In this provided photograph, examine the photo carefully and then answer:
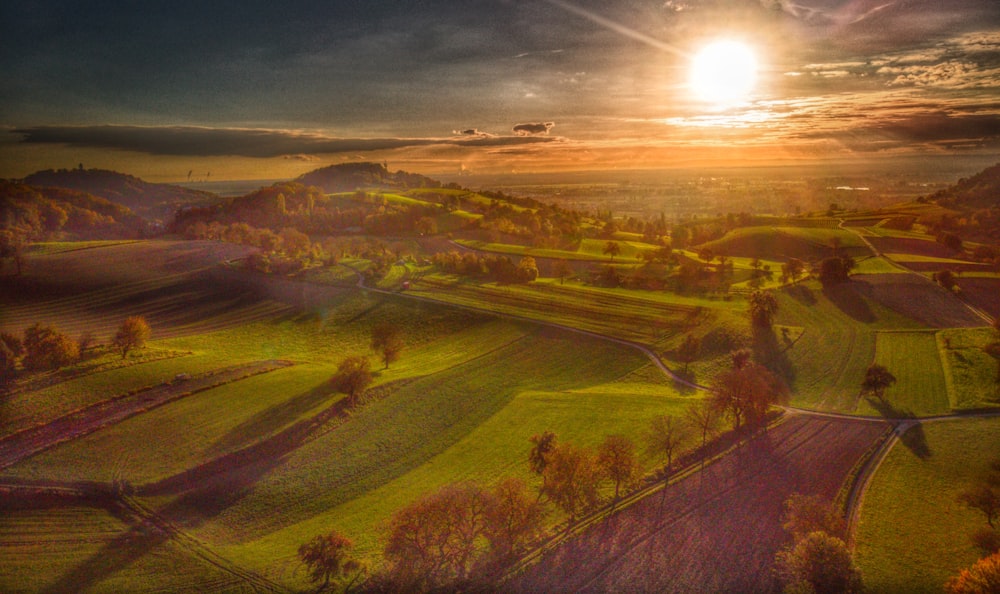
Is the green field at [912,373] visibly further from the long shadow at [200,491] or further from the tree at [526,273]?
the tree at [526,273]

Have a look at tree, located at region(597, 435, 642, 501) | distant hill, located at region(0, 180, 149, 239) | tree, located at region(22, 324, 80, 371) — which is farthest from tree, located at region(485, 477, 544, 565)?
distant hill, located at region(0, 180, 149, 239)

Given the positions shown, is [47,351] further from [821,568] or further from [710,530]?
[821,568]

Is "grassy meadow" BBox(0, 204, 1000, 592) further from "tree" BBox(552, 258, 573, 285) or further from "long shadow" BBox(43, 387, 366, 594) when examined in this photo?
"tree" BBox(552, 258, 573, 285)

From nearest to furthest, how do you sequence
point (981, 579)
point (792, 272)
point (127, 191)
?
1. point (981, 579)
2. point (792, 272)
3. point (127, 191)

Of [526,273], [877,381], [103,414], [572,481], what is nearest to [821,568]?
[572,481]

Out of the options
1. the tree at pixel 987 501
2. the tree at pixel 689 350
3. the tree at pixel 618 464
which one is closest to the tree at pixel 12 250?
the tree at pixel 618 464
